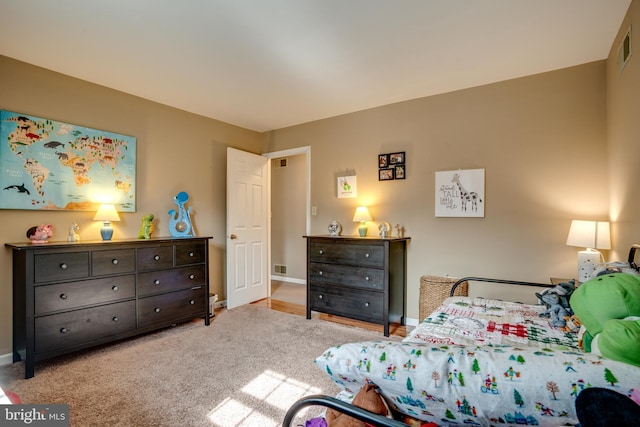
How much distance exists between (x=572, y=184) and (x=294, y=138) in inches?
127

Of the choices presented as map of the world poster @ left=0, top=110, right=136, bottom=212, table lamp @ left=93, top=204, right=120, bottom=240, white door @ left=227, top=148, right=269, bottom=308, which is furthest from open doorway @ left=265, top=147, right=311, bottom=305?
table lamp @ left=93, top=204, right=120, bottom=240

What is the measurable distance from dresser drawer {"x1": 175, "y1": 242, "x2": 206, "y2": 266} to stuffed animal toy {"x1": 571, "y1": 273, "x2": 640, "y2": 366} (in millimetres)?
3197

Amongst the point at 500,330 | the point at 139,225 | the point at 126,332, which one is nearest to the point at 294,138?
the point at 139,225

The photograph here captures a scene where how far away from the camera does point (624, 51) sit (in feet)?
6.74

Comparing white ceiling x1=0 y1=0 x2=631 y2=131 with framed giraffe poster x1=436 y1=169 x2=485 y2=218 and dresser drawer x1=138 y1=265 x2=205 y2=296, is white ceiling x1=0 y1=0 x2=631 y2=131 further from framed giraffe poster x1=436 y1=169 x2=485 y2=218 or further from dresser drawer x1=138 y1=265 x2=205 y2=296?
dresser drawer x1=138 y1=265 x2=205 y2=296

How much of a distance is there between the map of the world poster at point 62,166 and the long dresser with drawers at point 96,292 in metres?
0.50

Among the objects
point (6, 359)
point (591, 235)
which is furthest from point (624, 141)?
point (6, 359)

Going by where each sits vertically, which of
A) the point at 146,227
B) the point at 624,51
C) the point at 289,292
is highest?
the point at 624,51

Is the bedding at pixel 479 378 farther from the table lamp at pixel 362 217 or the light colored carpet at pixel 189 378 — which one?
the table lamp at pixel 362 217

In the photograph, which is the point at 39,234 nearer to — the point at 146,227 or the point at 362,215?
the point at 146,227

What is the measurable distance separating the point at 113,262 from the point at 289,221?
3.56m

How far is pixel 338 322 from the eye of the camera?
11.6 feet

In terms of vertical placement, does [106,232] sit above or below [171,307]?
above

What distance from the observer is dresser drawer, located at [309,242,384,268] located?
3191mm
